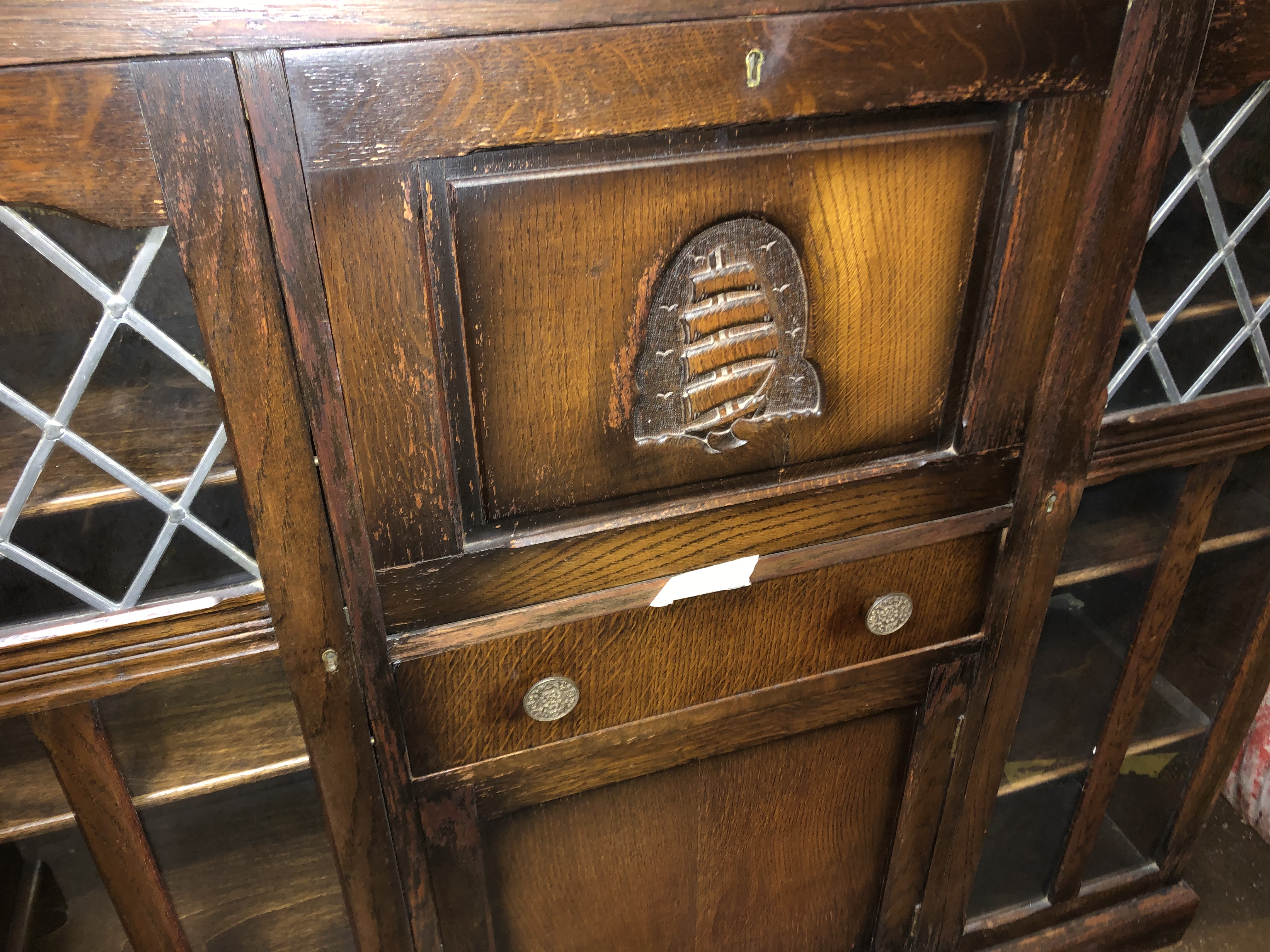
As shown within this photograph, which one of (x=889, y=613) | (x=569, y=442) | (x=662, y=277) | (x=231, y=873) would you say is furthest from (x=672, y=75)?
(x=231, y=873)

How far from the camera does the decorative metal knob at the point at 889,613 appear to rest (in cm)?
66

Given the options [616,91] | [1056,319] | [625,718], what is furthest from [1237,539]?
[616,91]

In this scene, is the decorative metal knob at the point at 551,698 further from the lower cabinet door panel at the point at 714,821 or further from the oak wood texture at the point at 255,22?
the oak wood texture at the point at 255,22

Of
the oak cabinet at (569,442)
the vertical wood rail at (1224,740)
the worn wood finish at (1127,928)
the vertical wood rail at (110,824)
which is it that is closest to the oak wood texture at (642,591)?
the oak cabinet at (569,442)

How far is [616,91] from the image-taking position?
424mm

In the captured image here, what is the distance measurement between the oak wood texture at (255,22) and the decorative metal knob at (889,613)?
0.44 meters

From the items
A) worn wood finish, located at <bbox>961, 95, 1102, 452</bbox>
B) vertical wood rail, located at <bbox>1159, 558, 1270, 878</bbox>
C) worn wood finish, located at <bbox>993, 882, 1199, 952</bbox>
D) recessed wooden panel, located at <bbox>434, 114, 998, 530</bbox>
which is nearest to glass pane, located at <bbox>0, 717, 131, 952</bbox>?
recessed wooden panel, located at <bbox>434, 114, 998, 530</bbox>

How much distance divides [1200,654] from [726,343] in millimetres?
721

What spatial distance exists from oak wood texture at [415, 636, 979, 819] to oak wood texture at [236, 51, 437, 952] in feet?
0.17

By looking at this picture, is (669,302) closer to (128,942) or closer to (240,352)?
(240,352)

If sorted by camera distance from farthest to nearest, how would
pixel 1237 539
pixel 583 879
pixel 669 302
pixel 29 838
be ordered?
pixel 1237 539, pixel 583 879, pixel 29 838, pixel 669 302

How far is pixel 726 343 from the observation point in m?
0.52

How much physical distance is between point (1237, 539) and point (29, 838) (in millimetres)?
1075

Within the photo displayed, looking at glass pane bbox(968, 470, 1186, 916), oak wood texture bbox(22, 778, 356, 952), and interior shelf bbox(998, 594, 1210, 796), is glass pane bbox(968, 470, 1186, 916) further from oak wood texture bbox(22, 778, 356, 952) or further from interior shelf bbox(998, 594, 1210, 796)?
oak wood texture bbox(22, 778, 356, 952)
